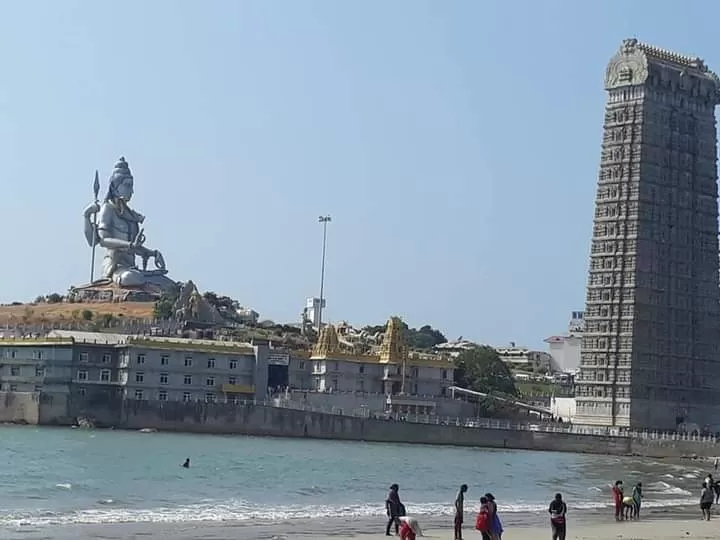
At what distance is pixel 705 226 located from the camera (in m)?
131

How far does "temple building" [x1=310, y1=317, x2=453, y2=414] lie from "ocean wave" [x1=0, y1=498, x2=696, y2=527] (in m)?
73.1

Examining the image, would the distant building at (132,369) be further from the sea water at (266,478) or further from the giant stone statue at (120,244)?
the giant stone statue at (120,244)

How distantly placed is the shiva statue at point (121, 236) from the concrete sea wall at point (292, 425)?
58953mm

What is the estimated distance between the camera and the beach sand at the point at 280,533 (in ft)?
120

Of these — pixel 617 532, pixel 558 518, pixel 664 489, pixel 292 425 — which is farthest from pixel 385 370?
pixel 558 518

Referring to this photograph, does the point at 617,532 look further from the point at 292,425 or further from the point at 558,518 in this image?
the point at 292,425

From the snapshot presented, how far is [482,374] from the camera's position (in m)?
146

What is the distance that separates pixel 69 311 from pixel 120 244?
12.0m

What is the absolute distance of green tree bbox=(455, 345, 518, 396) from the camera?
145 m

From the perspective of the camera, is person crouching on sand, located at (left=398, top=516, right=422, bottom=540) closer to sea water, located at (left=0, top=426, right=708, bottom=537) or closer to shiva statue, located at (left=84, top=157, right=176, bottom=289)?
sea water, located at (left=0, top=426, right=708, bottom=537)

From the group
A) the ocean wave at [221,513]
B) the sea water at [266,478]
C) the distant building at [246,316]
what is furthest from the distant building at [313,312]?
the ocean wave at [221,513]

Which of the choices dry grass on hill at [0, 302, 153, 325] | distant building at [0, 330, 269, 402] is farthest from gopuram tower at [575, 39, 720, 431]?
dry grass on hill at [0, 302, 153, 325]

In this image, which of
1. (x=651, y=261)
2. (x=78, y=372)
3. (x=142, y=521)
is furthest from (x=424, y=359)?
(x=142, y=521)

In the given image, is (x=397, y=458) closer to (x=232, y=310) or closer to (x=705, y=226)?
(x=705, y=226)
